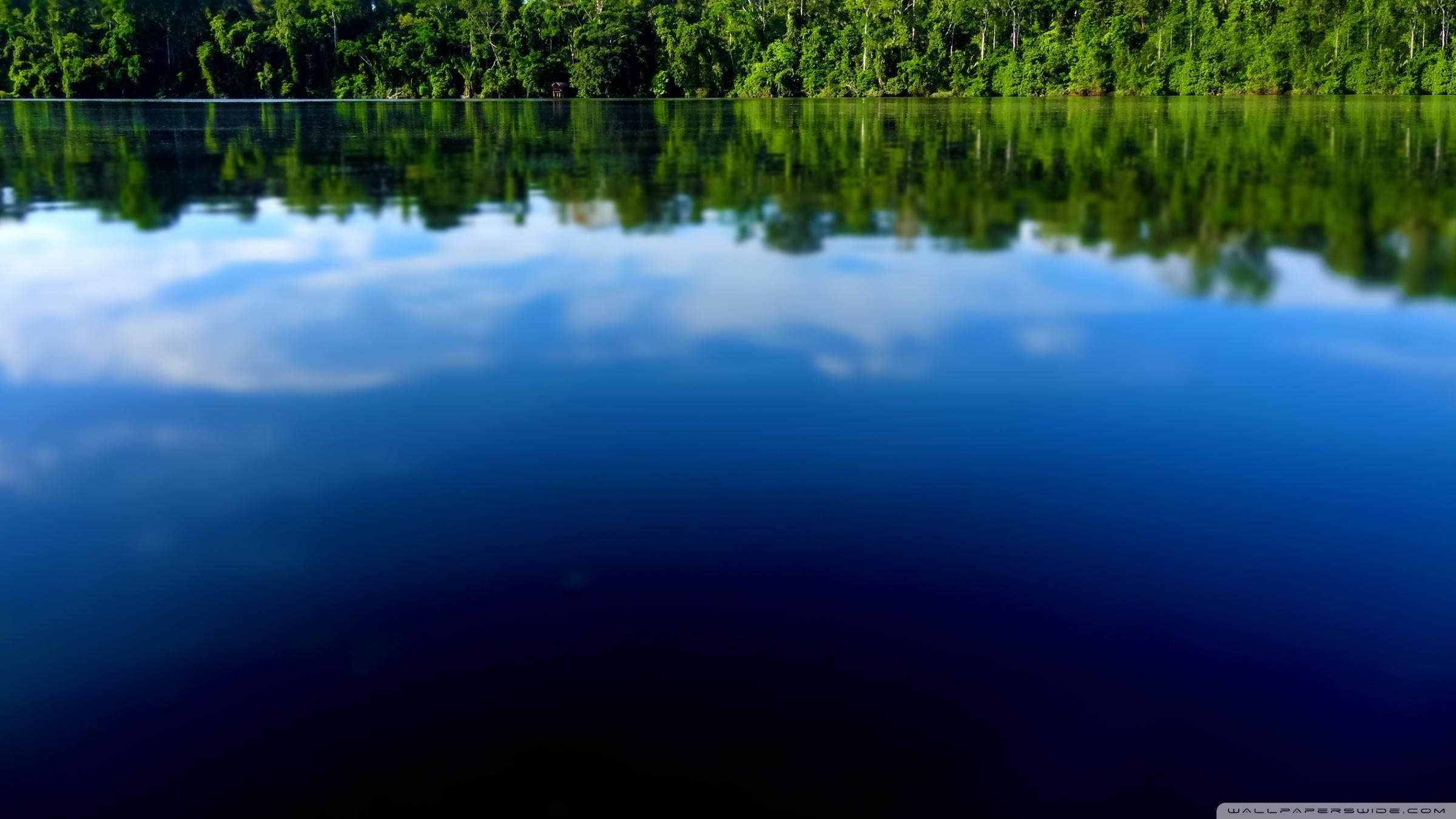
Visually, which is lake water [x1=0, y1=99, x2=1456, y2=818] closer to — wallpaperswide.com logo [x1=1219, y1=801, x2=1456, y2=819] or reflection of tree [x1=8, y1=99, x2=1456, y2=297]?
wallpaperswide.com logo [x1=1219, y1=801, x2=1456, y2=819]

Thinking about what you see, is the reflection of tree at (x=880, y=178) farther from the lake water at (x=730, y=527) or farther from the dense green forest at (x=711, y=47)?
the dense green forest at (x=711, y=47)

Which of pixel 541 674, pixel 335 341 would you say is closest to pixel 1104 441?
pixel 541 674

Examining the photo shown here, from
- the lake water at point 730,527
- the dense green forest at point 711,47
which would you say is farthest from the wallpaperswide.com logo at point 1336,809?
the dense green forest at point 711,47

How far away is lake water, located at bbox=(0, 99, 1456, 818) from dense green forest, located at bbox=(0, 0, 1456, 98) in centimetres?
6440

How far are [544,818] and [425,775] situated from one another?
424 millimetres

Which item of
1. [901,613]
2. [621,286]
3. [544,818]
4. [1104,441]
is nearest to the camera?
[544,818]

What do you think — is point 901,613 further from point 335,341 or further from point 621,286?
point 621,286

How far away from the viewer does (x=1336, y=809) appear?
3719 mm

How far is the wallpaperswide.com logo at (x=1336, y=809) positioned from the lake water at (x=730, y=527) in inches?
1.9

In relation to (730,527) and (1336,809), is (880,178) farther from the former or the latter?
(1336,809)

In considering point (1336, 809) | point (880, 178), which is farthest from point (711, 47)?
point (1336, 809)

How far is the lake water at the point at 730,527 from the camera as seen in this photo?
3916 mm

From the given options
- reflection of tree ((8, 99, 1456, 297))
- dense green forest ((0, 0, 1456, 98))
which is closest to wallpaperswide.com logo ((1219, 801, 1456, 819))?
reflection of tree ((8, 99, 1456, 297))

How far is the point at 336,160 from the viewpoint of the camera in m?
23.4
